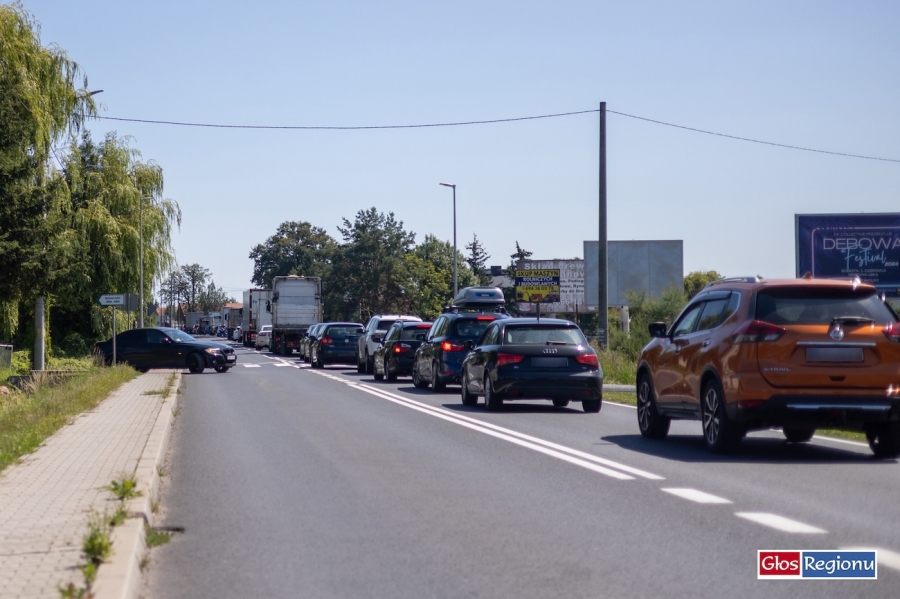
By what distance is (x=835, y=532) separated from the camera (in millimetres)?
7633

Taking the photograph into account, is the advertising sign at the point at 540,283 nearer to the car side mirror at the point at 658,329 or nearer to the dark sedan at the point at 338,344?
the dark sedan at the point at 338,344

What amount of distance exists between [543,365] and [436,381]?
6.73 metres

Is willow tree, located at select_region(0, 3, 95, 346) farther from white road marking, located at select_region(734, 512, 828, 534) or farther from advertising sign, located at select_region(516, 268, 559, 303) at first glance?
advertising sign, located at select_region(516, 268, 559, 303)

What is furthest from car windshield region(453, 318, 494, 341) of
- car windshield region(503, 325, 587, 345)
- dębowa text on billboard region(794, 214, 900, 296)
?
dębowa text on billboard region(794, 214, 900, 296)

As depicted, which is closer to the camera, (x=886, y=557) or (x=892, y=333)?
(x=886, y=557)

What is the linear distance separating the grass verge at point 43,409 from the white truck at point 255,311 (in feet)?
166

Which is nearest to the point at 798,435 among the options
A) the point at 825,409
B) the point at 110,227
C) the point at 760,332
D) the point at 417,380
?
the point at 825,409

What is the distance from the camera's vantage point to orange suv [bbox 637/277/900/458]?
454 inches

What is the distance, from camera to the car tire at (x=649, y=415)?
1412 cm

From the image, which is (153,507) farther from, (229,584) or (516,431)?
(516,431)

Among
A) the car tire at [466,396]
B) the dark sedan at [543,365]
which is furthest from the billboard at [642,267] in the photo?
the dark sedan at [543,365]

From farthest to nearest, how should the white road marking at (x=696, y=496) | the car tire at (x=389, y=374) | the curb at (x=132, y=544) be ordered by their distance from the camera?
the car tire at (x=389, y=374), the white road marking at (x=696, y=496), the curb at (x=132, y=544)

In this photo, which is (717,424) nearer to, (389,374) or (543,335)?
(543,335)

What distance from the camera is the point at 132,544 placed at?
21.8ft
